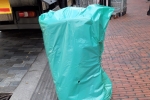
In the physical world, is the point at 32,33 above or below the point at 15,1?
below

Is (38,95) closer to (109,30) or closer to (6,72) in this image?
(6,72)

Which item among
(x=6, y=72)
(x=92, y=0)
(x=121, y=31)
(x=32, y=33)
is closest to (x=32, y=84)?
(x=6, y=72)

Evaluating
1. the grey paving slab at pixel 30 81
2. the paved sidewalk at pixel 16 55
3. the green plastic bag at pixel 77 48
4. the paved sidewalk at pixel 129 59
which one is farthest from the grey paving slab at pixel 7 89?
the paved sidewalk at pixel 129 59

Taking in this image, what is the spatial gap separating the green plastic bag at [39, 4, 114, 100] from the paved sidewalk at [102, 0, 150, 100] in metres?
0.87

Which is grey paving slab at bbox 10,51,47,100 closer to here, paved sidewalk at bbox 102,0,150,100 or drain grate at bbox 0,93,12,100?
drain grate at bbox 0,93,12,100

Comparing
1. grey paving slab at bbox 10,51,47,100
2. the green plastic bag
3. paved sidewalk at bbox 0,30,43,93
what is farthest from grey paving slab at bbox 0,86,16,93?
the green plastic bag

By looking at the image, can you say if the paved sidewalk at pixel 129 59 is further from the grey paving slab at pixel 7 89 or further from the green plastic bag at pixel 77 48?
the grey paving slab at pixel 7 89

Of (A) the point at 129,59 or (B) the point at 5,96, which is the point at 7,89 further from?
(A) the point at 129,59

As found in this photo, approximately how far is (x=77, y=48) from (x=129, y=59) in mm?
2556

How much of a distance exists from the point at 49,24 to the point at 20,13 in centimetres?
321

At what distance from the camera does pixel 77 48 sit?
8.06 ft

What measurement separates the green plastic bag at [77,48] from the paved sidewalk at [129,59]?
87 cm

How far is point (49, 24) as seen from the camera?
8.23 ft

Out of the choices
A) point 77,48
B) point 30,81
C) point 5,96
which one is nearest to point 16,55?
point 30,81
